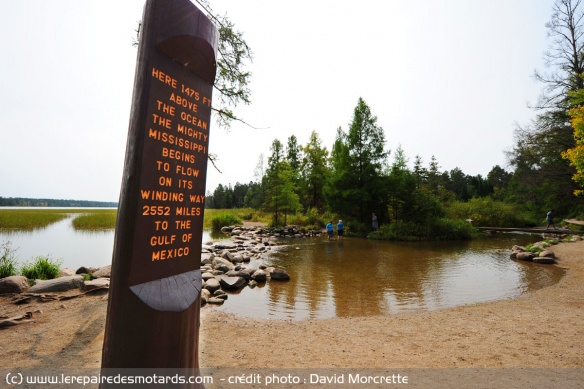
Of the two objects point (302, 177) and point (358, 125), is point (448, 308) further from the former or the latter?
→ point (302, 177)

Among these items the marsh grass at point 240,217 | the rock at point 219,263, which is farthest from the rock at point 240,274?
the marsh grass at point 240,217

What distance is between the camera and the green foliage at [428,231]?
2472 cm

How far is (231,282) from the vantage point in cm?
991

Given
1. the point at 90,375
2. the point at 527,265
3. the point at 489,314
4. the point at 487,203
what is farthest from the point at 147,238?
the point at 487,203

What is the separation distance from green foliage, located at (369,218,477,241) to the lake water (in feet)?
18.2

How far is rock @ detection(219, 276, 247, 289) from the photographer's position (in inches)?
387

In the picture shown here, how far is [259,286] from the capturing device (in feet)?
34.2

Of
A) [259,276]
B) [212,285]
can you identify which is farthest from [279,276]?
[212,285]

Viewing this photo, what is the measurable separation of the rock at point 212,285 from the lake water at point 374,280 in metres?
0.73

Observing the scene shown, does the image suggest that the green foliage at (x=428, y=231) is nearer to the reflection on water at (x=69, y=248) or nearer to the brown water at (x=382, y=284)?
the brown water at (x=382, y=284)

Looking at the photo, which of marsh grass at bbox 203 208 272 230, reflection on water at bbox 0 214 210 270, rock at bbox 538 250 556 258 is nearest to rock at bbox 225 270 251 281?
reflection on water at bbox 0 214 210 270

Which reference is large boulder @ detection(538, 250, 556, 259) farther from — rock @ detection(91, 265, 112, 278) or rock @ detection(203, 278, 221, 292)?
rock @ detection(91, 265, 112, 278)

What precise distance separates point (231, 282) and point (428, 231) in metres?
20.6

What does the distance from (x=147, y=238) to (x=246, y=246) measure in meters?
17.3
